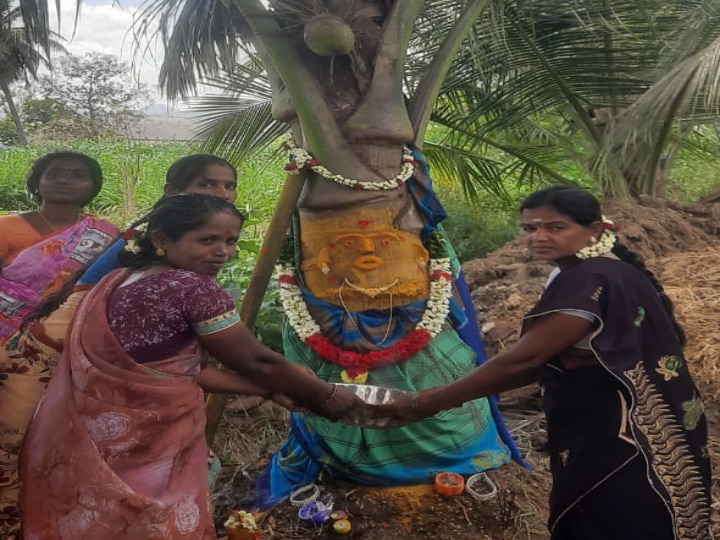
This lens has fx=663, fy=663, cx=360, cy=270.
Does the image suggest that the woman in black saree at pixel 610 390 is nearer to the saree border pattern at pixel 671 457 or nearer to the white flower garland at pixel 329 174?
the saree border pattern at pixel 671 457

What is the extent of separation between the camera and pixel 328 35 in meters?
2.81

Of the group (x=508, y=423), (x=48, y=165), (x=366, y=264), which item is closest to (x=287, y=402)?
(x=366, y=264)

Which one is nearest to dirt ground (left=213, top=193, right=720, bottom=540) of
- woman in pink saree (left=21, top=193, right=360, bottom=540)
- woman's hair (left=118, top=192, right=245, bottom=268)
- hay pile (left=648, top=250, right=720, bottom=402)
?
hay pile (left=648, top=250, right=720, bottom=402)

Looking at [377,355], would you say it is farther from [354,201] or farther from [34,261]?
[34,261]

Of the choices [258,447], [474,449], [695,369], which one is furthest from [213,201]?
[695,369]

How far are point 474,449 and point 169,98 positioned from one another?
3082 mm

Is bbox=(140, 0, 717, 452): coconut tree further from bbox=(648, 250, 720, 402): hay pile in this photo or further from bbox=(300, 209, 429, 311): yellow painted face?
bbox=(648, 250, 720, 402): hay pile

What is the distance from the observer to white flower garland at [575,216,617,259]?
193 cm

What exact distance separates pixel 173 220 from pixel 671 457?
156cm

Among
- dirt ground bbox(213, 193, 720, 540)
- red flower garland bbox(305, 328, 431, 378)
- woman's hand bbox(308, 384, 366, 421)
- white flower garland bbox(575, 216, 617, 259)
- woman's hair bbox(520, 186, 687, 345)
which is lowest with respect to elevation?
dirt ground bbox(213, 193, 720, 540)

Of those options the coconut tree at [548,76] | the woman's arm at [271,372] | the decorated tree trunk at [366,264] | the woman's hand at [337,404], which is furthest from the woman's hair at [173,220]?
the coconut tree at [548,76]

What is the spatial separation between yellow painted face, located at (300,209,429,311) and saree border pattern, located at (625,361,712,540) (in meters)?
1.36

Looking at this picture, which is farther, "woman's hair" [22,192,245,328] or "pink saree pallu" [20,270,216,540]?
"woman's hair" [22,192,245,328]

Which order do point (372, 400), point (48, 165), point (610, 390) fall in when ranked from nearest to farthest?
point (610, 390), point (372, 400), point (48, 165)
